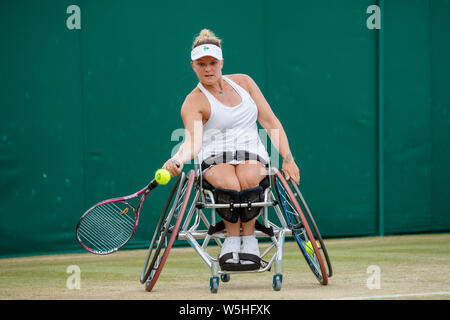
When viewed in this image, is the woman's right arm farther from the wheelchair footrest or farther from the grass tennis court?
the grass tennis court

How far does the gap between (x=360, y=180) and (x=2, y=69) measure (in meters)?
3.85

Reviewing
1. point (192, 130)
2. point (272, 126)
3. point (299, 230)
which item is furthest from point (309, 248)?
point (192, 130)

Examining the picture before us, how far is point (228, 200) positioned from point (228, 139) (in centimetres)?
45

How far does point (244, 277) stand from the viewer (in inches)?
194

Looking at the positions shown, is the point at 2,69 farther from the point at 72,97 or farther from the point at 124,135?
the point at 124,135

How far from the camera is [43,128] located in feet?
21.3

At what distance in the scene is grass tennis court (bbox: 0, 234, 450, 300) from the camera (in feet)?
13.1

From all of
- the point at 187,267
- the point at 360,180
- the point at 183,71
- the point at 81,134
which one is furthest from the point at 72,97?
the point at 360,180

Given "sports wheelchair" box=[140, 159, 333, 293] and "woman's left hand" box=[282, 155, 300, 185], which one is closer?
"sports wheelchair" box=[140, 159, 333, 293]

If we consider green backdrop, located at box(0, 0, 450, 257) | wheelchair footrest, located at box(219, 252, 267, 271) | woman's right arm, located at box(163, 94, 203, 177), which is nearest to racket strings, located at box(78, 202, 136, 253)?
woman's right arm, located at box(163, 94, 203, 177)

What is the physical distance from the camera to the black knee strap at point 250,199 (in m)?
3.97

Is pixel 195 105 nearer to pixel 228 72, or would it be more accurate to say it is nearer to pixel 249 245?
pixel 249 245

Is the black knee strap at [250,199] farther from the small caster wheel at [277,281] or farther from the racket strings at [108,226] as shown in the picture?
the racket strings at [108,226]

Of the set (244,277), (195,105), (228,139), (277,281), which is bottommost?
(244,277)
